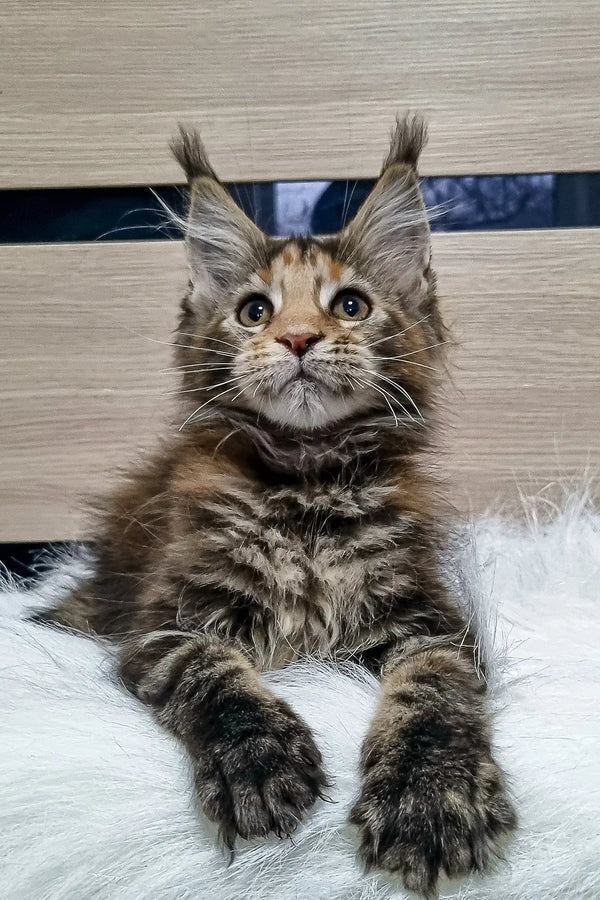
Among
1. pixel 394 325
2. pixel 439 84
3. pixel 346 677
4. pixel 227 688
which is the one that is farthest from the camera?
pixel 439 84

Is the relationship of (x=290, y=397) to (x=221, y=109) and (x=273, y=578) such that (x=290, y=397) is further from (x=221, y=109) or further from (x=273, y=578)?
(x=221, y=109)

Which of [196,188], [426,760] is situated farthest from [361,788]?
[196,188]

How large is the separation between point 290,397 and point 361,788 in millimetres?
483

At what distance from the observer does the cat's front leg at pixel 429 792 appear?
61 centimetres

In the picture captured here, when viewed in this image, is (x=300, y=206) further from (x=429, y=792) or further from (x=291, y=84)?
(x=429, y=792)

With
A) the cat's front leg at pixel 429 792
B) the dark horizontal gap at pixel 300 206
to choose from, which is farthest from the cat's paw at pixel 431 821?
the dark horizontal gap at pixel 300 206

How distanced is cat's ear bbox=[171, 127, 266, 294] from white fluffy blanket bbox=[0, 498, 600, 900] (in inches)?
25.5

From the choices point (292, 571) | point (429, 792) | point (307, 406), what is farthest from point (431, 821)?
point (307, 406)

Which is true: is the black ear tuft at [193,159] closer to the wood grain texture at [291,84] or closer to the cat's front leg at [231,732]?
the wood grain texture at [291,84]

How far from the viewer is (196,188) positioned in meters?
1.15

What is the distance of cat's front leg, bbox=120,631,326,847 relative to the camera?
0.65m

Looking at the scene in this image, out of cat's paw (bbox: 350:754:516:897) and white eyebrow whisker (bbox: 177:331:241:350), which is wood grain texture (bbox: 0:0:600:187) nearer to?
white eyebrow whisker (bbox: 177:331:241:350)

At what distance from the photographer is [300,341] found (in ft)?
3.06

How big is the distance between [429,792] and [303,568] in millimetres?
349
